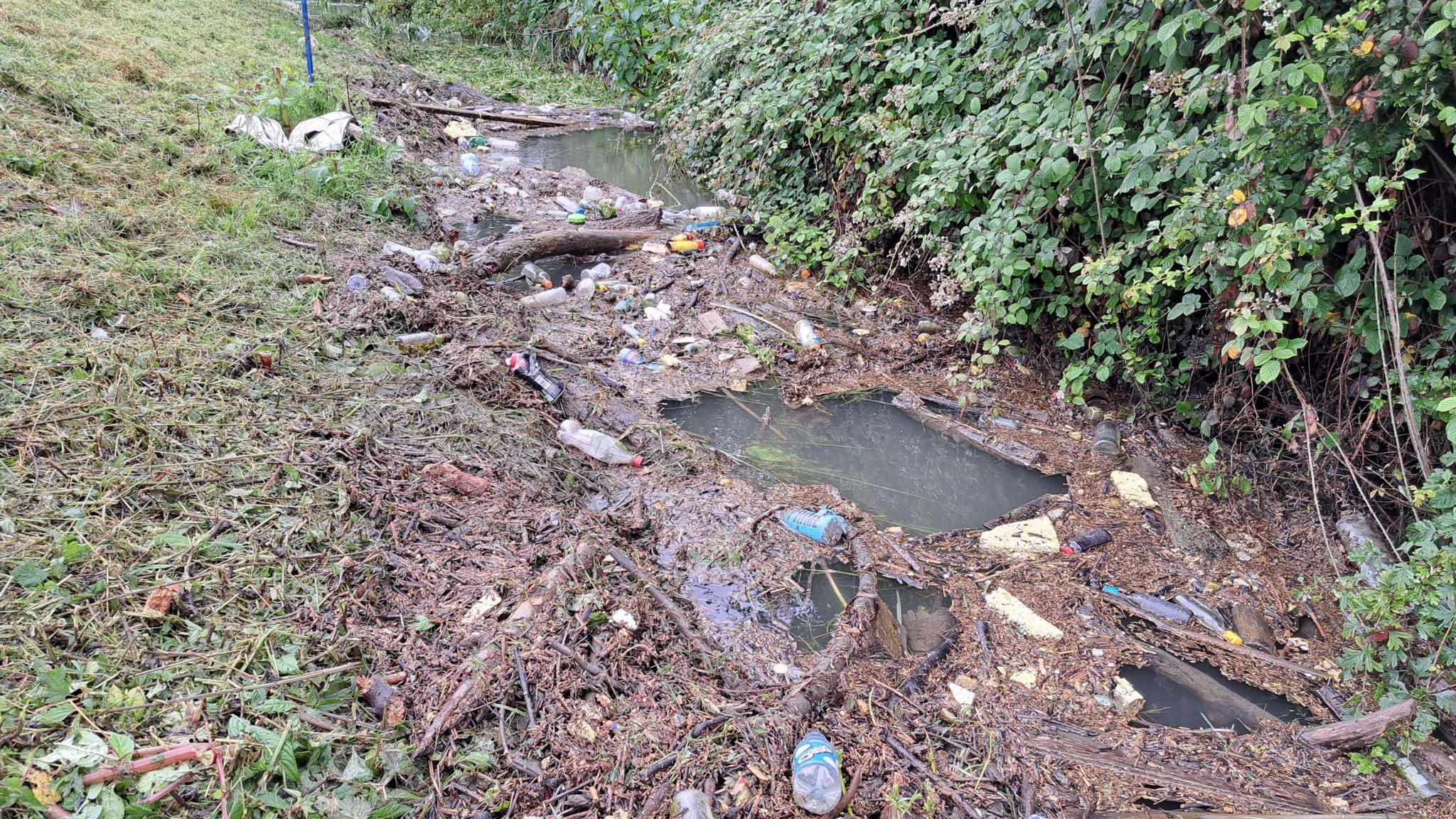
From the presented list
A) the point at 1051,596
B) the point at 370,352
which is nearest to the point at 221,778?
the point at 370,352

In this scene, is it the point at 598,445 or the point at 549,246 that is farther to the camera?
the point at 549,246

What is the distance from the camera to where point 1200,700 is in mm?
2436

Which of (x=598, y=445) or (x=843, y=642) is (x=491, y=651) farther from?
(x=598, y=445)

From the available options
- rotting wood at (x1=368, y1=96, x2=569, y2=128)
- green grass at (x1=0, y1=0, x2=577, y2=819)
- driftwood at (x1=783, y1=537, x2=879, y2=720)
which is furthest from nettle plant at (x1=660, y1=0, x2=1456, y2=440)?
rotting wood at (x1=368, y1=96, x2=569, y2=128)

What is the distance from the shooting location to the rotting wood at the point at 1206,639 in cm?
253

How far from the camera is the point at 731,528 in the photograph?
9.66ft

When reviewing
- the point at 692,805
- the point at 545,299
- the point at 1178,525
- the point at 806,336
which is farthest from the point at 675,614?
the point at 545,299

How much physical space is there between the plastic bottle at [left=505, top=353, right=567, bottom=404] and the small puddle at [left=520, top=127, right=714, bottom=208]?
3235mm

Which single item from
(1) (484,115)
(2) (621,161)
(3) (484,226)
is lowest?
(3) (484,226)

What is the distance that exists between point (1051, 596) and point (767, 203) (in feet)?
11.6

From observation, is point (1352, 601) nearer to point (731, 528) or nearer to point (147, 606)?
point (731, 528)

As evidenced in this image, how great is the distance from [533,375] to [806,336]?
158 centimetres

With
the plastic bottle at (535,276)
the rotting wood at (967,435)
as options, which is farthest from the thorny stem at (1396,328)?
the plastic bottle at (535,276)

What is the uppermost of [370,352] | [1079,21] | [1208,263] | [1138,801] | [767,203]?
[1079,21]
